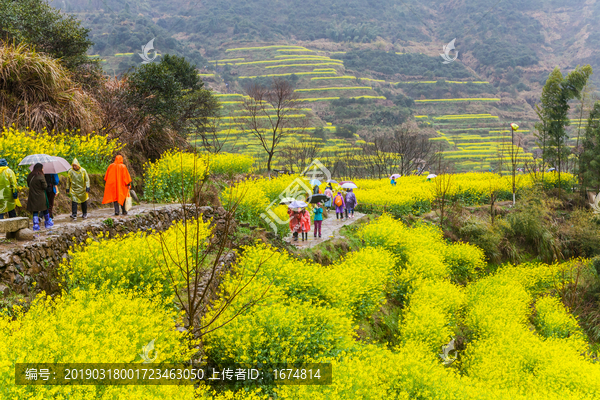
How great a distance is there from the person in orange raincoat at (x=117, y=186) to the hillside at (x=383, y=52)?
50.7m

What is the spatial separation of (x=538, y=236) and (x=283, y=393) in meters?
19.2

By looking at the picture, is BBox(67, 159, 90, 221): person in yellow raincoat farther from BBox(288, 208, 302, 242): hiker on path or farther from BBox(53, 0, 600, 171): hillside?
BBox(53, 0, 600, 171): hillside

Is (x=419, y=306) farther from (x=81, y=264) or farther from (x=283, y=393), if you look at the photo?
(x=81, y=264)

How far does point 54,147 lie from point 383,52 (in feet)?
405

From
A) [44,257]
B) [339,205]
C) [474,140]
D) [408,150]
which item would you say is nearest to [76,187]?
[44,257]

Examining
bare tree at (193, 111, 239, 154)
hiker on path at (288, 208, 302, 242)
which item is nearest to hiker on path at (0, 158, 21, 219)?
bare tree at (193, 111, 239, 154)

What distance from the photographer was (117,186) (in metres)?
8.60

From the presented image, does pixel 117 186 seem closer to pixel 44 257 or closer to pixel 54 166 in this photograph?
pixel 54 166

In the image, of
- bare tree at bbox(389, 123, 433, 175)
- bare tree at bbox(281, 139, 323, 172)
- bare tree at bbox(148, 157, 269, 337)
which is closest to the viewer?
bare tree at bbox(148, 157, 269, 337)

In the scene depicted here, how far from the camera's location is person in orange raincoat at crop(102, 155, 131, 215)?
8.58m

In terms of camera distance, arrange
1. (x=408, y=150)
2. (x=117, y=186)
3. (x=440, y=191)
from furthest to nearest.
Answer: (x=408, y=150) < (x=440, y=191) < (x=117, y=186)

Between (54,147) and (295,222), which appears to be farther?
(295,222)

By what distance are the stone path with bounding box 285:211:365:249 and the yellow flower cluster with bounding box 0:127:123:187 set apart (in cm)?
663

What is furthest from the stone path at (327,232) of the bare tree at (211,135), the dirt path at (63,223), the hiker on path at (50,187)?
the hiker on path at (50,187)
